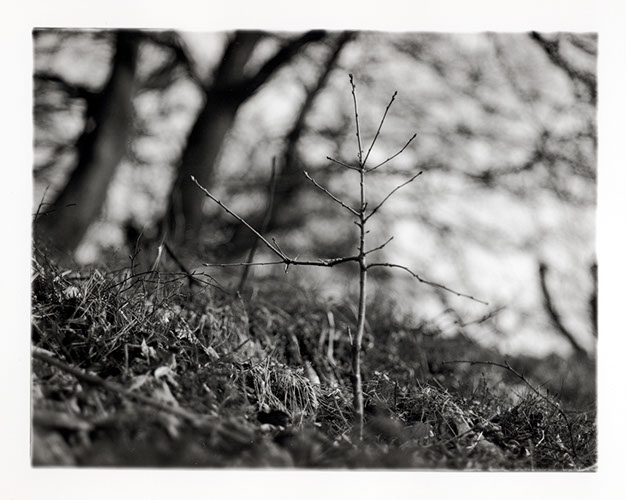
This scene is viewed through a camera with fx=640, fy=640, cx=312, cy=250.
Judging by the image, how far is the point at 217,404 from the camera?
2.13 metres

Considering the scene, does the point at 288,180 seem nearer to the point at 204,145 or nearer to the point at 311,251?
the point at 311,251

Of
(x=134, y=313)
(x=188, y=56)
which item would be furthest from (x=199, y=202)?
(x=134, y=313)

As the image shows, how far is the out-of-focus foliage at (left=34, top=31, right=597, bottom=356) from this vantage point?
13.7 feet

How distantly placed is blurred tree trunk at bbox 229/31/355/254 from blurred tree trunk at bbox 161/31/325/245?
1.19 feet

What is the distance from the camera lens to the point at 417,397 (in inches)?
96.5

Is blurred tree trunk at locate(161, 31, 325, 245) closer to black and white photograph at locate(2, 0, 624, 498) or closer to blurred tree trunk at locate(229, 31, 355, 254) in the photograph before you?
black and white photograph at locate(2, 0, 624, 498)

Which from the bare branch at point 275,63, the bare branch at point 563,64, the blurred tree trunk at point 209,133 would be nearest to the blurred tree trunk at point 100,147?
the blurred tree trunk at point 209,133

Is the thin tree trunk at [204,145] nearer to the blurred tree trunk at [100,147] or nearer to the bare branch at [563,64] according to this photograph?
the blurred tree trunk at [100,147]

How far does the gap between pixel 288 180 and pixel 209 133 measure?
2.68 ft

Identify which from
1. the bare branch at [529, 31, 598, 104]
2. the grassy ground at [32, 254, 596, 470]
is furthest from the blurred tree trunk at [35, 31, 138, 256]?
the bare branch at [529, 31, 598, 104]

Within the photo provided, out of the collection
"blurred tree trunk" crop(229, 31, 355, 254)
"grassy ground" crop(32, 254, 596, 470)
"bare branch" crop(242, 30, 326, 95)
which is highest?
"bare branch" crop(242, 30, 326, 95)

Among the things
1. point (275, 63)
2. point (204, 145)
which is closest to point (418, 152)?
point (275, 63)

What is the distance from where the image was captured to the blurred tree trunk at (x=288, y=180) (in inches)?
205
